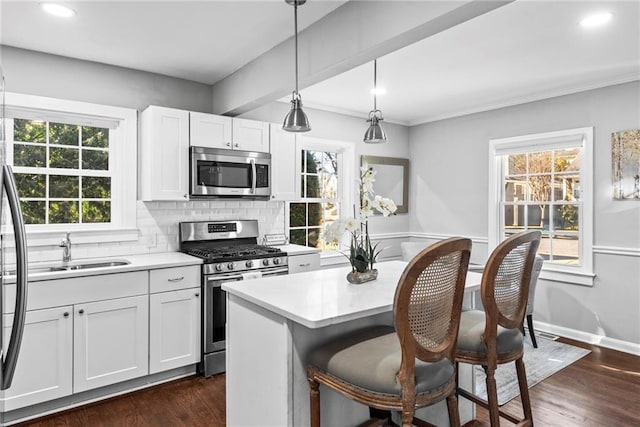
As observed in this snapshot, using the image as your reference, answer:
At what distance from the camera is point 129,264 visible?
309 centimetres

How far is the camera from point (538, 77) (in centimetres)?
375

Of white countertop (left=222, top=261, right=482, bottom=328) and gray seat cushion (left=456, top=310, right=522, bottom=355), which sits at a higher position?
white countertop (left=222, top=261, right=482, bottom=328)

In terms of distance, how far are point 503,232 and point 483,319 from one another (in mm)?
2991

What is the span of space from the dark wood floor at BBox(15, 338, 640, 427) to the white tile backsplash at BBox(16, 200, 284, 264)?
117cm

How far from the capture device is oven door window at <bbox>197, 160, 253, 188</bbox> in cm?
353

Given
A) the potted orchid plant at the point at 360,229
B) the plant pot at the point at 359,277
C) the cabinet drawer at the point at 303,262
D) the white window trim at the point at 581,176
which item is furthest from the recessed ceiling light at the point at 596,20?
the cabinet drawer at the point at 303,262

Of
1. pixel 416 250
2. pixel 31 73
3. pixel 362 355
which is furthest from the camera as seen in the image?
pixel 416 250

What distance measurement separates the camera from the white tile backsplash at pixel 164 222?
3.28 m

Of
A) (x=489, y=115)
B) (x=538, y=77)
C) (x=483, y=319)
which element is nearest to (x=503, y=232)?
(x=489, y=115)

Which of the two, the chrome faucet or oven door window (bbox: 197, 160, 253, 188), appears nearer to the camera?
the chrome faucet

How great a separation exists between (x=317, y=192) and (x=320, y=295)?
3.11 meters

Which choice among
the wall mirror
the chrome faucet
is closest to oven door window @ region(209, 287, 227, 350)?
the chrome faucet

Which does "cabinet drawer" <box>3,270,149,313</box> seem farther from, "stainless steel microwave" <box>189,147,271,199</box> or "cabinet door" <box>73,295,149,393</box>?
"stainless steel microwave" <box>189,147,271,199</box>

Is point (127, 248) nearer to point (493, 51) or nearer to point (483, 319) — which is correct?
point (483, 319)
